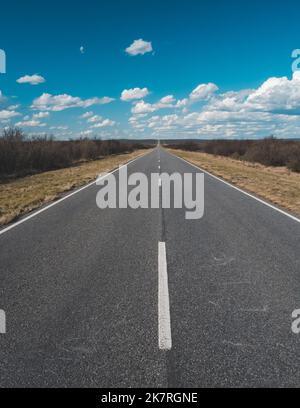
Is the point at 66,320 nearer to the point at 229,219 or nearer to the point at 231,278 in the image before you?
the point at 231,278

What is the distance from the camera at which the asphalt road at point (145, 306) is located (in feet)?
10.3

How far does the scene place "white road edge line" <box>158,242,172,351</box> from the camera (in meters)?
3.56

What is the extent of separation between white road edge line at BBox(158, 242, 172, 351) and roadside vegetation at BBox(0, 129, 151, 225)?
522 centimetres

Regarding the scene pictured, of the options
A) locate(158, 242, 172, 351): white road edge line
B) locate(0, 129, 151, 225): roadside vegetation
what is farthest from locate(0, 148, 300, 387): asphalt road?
locate(0, 129, 151, 225): roadside vegetation

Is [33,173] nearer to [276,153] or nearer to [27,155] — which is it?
[27,155]

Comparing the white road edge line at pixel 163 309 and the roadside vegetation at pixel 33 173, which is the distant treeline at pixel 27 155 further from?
the white road edge line at pixel 163 309

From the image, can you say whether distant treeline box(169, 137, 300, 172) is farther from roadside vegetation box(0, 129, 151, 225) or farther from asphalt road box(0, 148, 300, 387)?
asphalt road box(0, 148, 300, 387)

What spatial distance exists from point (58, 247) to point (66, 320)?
298cm

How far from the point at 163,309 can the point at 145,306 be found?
0.24 meters

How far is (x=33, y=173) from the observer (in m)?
27.3

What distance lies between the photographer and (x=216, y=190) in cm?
1494

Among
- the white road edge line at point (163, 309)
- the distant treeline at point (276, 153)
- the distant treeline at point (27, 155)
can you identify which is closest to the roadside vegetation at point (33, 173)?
the distant treeline at point (27, 155)

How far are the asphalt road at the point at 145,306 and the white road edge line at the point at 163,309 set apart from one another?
0.18ft

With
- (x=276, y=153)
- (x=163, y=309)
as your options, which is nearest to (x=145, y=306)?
(x=163, y=309)
